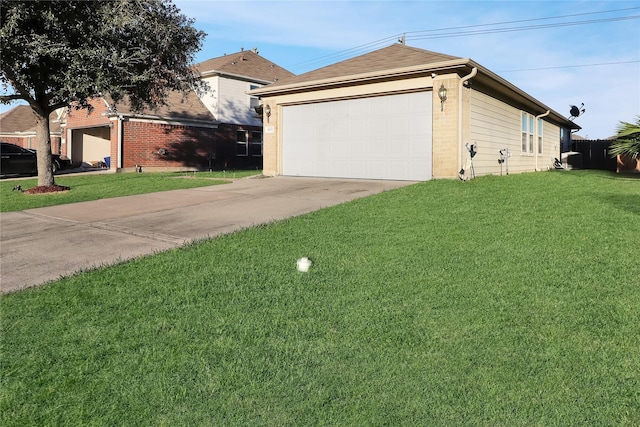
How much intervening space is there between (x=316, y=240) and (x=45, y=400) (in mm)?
3633

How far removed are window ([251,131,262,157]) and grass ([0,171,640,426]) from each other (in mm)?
21225

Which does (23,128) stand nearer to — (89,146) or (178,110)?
(89,146)

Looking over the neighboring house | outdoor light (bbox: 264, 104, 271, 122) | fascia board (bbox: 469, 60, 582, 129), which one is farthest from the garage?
fascia board (bbox: 469, 60, 582, 129)

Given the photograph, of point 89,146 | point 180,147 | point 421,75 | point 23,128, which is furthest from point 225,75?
point 23,128

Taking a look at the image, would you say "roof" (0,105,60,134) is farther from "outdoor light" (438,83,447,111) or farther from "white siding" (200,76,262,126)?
"outdoor light" (438,83,447,111)

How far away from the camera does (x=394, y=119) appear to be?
1264 cm

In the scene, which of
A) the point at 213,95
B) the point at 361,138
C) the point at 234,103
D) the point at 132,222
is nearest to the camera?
the point at 132,222

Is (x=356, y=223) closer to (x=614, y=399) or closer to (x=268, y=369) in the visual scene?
(x=268, y=369)

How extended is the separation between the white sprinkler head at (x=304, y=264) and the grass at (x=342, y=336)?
0.10 meters

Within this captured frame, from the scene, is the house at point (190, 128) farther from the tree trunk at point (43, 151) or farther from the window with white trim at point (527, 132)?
the window with white trim at point (527, 132)

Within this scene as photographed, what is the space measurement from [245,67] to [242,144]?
4411mm

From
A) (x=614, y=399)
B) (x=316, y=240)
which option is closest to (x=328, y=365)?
(x=614, y=399)

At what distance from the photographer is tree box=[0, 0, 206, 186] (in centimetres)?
1031

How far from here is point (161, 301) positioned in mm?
3807
